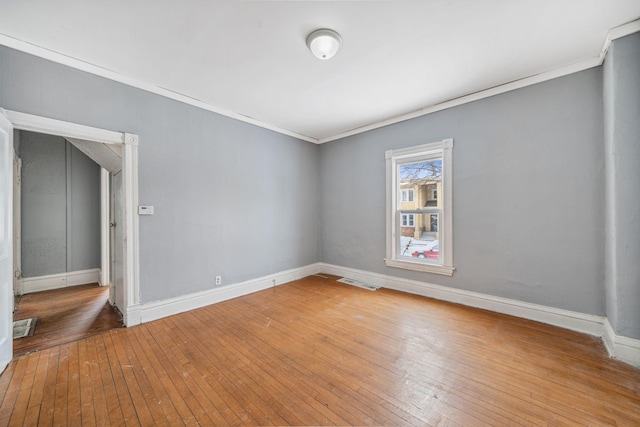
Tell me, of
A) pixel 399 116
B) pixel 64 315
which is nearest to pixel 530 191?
pixel 399 116

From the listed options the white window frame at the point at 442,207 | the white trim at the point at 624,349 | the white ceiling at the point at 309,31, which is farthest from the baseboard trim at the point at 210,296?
the white trim at the point at 624,349

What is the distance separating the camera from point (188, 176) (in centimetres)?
332

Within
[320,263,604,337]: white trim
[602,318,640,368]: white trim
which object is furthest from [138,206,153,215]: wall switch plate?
[602,318,640,368]: white trim

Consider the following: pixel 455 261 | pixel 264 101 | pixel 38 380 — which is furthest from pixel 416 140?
pixel 38 380

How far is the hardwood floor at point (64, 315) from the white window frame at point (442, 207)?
3915 millimetres

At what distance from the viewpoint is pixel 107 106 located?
107 inches

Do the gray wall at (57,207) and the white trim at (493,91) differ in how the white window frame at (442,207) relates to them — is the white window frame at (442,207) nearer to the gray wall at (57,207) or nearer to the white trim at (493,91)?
the white trim at (493,91)

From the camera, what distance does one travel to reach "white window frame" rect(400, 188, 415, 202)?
4.05m

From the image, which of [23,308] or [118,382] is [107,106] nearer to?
[118,382]

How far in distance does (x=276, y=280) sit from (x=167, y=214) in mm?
2082

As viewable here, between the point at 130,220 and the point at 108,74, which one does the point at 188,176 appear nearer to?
the point at 130,220

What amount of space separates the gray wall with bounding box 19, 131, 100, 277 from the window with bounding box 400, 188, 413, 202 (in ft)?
18.5

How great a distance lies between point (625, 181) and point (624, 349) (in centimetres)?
145

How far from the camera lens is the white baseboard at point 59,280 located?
3.97 m
